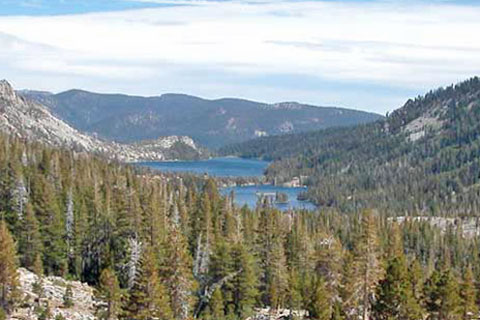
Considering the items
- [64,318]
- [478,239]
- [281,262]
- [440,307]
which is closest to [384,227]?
[478,239]

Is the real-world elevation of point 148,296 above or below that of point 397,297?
above

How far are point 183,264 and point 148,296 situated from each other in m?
7.07

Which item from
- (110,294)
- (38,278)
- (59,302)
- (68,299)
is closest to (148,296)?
(110,294)

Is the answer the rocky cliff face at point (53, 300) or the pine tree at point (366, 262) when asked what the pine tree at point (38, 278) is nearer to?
the rocky cliff face at point (53, 300)

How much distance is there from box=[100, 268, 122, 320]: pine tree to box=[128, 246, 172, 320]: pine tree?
620 centimetres

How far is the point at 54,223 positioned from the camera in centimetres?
9900

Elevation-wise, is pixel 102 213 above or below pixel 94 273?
above

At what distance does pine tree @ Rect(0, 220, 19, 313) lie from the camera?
6931cm

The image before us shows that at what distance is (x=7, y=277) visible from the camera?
6956cm

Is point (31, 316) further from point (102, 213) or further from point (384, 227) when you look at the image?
point (384, 227)

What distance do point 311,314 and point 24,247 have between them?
4152cm

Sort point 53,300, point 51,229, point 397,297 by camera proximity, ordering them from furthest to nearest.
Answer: point 51,229 → point 53,300 → point 397,297

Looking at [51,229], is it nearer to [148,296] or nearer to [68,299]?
[68,299]

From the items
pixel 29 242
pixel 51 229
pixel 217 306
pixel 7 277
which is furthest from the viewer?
pixel 51 229
